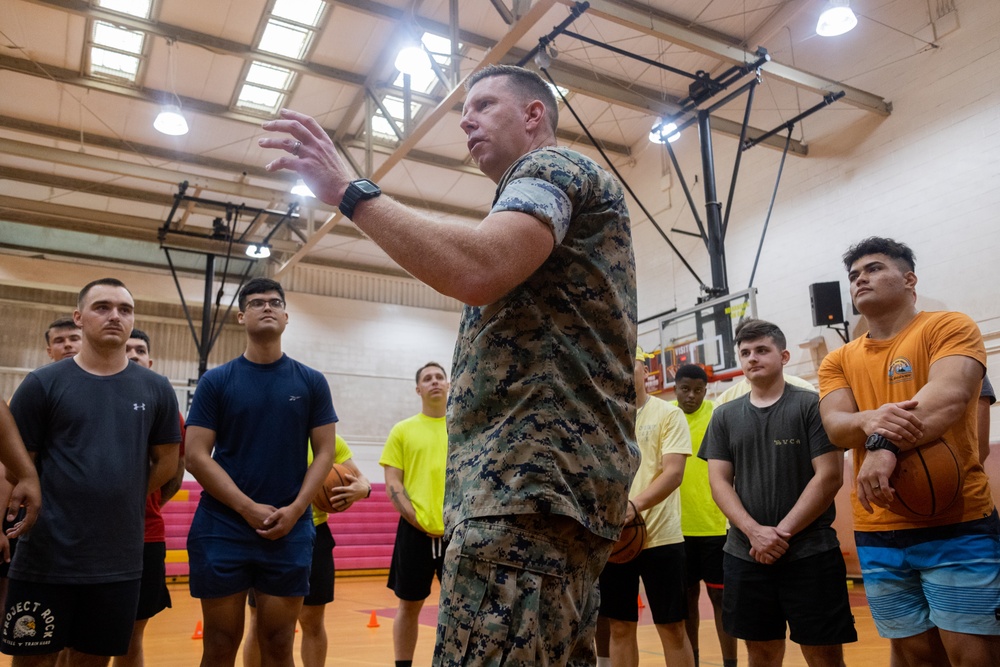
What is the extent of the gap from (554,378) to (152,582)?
336 cm

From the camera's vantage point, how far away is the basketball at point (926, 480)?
9.07 feet

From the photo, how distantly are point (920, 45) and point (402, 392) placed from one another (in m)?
12.4

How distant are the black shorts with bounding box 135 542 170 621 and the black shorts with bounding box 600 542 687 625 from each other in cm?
242

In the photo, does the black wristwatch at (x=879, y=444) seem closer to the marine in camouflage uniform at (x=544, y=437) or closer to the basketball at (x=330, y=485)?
the marine in camouflage uniform at (x=544, y=437)

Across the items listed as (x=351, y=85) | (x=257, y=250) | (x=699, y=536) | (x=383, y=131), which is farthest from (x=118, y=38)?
(x=699, y=536)

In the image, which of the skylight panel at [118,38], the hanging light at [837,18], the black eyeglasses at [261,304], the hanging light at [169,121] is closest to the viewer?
the black eyeglasses at [261,304]

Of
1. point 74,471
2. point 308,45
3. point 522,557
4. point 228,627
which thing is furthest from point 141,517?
point 308,45

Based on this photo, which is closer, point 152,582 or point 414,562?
point 152,582

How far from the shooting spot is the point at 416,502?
5148 millimetres

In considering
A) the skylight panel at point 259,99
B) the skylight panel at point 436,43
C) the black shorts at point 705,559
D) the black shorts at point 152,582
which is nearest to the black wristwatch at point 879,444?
the black shorts at point 705,559

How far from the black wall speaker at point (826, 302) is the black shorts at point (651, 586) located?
22.8 ft

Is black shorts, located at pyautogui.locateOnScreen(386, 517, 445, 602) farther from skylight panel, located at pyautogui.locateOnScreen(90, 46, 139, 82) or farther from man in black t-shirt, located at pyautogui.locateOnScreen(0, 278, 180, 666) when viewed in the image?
skylight panel, located at pyautogui.locateOnScreen(90, 46, 139, 82)

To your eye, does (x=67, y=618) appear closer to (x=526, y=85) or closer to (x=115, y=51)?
(x=526, y=85)

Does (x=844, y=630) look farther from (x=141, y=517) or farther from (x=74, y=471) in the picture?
(x=74, y=471)
